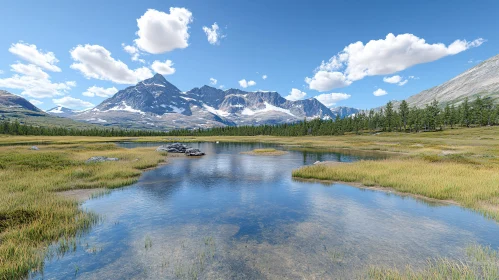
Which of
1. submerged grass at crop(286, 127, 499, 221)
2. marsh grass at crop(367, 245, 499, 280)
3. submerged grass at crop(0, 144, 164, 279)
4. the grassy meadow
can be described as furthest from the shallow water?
submerged grass at crop(286, 127, 499, 221)

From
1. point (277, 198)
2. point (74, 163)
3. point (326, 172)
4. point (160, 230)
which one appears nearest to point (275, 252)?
point (160, 230)

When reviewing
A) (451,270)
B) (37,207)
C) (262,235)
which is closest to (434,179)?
(451,270)

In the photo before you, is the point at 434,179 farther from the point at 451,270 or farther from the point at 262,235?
the point at 262,235

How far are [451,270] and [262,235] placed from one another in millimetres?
10681

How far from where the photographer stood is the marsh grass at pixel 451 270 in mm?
10484

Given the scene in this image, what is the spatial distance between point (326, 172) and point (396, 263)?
23785 millimetres

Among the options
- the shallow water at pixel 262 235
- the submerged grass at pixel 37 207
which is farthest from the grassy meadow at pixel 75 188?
the shallow water at pixel 262 235

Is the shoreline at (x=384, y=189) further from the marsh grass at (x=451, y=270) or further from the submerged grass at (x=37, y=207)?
the submerged grass at (x=37, y=207)

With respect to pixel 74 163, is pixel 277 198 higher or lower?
lower

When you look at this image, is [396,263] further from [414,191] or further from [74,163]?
[74,163]

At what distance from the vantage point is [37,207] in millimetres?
17984

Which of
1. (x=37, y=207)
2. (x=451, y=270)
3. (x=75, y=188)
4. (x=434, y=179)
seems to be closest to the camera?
(x=451, y=270)

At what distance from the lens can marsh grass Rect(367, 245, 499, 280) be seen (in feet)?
34.4

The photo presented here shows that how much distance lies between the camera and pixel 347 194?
2667 cm
